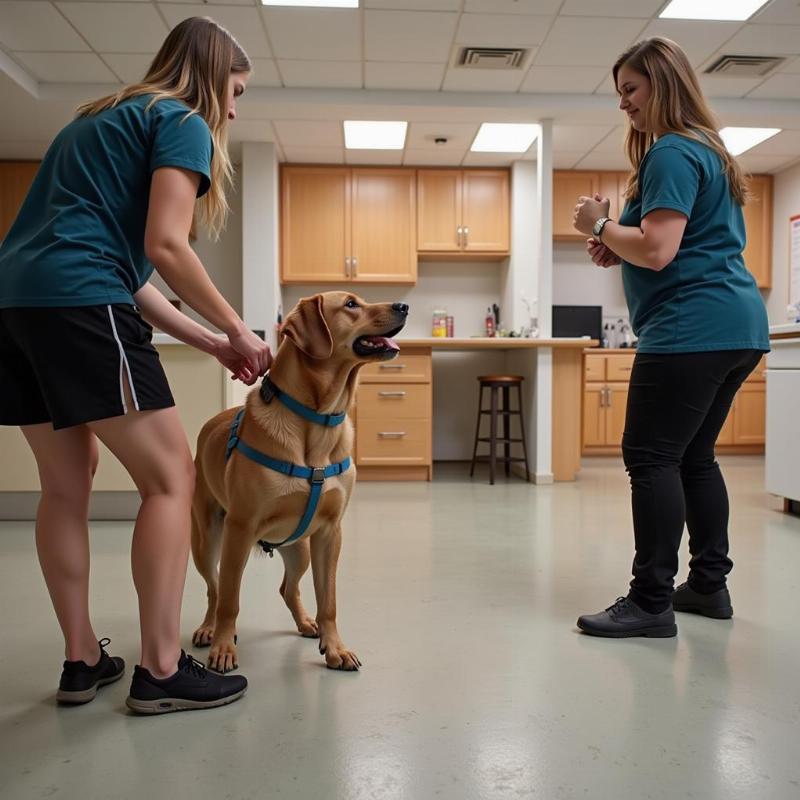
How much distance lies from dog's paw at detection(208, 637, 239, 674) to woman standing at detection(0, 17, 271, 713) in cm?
12

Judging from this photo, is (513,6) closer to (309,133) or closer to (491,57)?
(491,57)

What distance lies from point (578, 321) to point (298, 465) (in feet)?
17.8

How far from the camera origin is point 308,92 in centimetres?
484

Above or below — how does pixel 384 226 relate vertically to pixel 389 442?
above

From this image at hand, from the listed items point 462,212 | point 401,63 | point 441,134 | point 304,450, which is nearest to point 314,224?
point 462,212

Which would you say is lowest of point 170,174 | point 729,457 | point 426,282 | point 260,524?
point 729,457

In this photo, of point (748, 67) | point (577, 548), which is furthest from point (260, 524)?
point (748, 67)

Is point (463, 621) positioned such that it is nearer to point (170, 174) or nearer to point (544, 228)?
point (170, 174)

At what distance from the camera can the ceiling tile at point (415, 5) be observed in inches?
147

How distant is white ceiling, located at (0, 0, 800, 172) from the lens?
3.83 m

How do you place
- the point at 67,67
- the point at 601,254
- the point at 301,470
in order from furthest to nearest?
the point at 67,67 < the point at 601,254 < the point at 301,470

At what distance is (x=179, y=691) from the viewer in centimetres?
139

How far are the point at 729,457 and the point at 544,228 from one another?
8.92ft

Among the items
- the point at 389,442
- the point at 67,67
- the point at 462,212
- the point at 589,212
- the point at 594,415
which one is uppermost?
the point at 67,67
